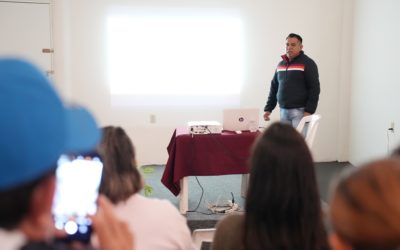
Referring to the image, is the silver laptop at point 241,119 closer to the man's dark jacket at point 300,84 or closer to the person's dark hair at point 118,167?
the man's dark jacket at point 300,84

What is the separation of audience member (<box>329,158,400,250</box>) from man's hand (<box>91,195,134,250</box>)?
359 mm

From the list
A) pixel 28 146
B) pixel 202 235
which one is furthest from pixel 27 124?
pixel 202 235

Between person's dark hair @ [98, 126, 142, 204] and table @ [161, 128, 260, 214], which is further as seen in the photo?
table @ [161, 128, 260, 214]

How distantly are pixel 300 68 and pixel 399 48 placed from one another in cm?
113

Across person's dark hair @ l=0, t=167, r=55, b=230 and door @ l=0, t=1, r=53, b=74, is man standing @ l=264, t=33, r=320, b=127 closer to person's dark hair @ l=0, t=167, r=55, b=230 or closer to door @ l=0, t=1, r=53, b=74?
door @ l=0, t=1, r=53, b=74

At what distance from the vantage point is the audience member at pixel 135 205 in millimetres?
1214

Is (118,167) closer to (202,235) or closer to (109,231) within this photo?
(109,231)

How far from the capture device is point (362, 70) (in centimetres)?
483

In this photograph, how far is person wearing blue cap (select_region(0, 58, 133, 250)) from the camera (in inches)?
14.7

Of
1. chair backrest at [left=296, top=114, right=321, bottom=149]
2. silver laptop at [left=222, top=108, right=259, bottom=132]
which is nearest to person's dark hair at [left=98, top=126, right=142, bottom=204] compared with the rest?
silver laptop at [left=222, top=108, right=259, bottom=132]

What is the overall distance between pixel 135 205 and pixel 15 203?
858mm

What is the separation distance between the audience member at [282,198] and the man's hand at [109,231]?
0.61 metres

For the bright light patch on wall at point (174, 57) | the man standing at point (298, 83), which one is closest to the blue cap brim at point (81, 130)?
the man standing at point (298, 83)

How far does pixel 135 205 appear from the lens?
1235mm
